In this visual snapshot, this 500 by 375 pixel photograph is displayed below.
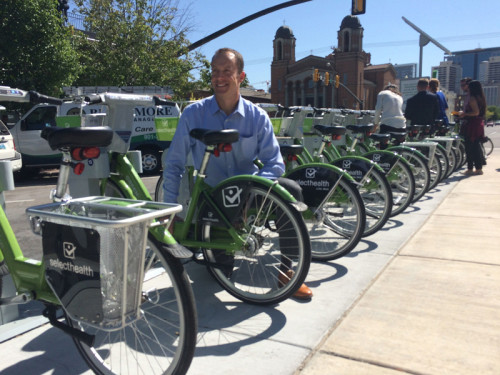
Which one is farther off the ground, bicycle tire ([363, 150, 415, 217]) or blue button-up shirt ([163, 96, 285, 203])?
blue button-up shirt ([163, 96, 285, 203])

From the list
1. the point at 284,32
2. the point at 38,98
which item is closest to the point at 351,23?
the point at 284,32

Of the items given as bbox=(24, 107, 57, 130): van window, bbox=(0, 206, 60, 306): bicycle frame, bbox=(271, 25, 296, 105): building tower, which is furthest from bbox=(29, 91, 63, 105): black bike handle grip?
bbox=(271, 25, 296, 105): building tower

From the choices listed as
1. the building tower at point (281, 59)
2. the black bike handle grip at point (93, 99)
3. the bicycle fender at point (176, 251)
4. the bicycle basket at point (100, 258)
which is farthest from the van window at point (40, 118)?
the building tower at point (281, 59)

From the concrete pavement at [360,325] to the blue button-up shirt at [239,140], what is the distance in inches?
36.8

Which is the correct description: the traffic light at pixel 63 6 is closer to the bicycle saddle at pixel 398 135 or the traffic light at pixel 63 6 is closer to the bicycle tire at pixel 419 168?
the bicycle saddle at pixel 398 135

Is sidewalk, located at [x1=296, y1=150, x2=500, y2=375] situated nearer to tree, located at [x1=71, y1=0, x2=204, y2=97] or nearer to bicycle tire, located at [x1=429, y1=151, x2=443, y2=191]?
bicycle tire, located at [x1=429, y1=151, x2=443, y2=191]

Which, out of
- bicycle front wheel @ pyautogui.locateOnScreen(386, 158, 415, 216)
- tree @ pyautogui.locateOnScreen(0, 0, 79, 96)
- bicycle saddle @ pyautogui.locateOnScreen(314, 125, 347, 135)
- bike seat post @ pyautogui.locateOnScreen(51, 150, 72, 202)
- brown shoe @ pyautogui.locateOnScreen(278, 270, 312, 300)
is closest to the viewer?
bike seat post @ pyautogui.locateOnScreen(51, 150, 72, 202)

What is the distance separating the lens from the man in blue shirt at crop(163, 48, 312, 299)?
10.6ft

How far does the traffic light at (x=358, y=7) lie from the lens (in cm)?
1614

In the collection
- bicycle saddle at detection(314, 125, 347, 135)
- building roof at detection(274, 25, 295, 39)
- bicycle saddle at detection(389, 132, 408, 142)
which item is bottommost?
bicycle saddle at detection(389, 132, 408, 142)

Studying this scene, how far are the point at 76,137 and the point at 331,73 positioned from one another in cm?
7599

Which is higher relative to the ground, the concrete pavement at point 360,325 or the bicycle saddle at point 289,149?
the bicycle saddle at point 289,149

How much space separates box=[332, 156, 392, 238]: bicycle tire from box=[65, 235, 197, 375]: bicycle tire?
8.57ft

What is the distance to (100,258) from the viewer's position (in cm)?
177
